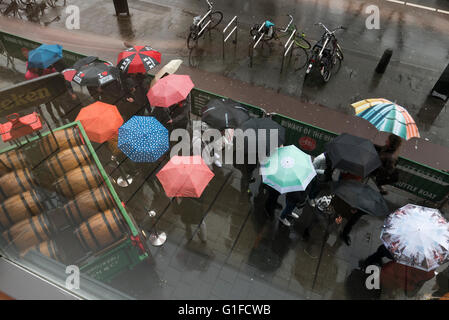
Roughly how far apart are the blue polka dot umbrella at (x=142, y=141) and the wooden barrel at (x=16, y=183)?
202 cm

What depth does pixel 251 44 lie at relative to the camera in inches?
500

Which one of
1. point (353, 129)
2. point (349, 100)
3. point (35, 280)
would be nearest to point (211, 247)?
point (35, 280)

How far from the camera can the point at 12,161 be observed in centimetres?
671

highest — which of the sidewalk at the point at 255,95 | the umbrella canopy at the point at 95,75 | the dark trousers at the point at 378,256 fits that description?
the umbrella canopy at the point at 95,75

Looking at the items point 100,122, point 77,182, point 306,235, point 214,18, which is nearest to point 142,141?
point 100,122

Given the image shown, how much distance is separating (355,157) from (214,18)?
37.1 feet

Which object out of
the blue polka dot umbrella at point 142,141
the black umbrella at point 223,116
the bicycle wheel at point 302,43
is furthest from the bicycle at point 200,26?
the blue polka dot umbrella at point 142,141

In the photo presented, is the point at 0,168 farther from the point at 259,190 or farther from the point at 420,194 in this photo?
the point at 420,194

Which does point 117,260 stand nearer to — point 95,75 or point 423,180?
point 95,75

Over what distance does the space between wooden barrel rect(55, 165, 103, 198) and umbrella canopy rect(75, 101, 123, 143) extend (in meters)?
1.19

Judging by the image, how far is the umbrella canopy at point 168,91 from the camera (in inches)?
338

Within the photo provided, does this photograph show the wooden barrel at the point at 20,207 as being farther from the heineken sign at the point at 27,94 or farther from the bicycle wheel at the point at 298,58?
the bicycle wheel at the point at 298,58

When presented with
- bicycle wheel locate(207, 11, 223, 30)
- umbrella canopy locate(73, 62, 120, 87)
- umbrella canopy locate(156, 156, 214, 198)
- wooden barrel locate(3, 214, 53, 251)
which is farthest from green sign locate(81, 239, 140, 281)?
bicycle wheel locate(207, 11, 223, 30)

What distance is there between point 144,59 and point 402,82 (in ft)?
32.5
